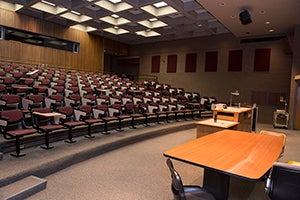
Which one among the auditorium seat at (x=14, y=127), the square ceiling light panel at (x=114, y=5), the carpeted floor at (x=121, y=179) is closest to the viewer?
the carpeted floor at (x=121, y=179)

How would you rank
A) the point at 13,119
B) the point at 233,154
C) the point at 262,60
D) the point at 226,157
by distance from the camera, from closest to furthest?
the point at 226,157
the point at 233,154
the point at 13,119
the point at 262,60

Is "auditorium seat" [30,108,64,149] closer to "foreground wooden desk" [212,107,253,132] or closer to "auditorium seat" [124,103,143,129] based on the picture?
"auditorium seat" [124,103,143,129]

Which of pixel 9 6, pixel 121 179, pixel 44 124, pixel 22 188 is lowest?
pixel 121 179

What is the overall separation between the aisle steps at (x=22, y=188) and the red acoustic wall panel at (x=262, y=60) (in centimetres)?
1096

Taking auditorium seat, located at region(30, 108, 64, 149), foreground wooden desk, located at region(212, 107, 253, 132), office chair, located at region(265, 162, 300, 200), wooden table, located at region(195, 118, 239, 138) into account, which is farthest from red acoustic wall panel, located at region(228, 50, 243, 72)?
office chair, located at region(265, 162, 300, 200)

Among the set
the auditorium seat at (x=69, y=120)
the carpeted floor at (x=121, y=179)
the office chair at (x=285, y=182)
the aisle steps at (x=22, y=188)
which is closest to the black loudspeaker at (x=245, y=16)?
the carpeted floor at (x=121, y=179)

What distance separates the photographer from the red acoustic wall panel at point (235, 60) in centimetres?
1164

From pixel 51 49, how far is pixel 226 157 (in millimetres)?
12453

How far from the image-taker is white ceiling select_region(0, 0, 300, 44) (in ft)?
23.5

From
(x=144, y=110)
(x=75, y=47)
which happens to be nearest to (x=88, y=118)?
(x=144, y=110)

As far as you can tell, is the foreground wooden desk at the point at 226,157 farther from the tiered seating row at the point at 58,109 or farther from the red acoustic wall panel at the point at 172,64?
the red acoustic wall panel at the point at 172,64

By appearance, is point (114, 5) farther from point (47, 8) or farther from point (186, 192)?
point (186, 192)

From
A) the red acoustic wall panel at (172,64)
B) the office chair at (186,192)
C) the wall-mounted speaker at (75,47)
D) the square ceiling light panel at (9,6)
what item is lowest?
the office chair at (186,192)

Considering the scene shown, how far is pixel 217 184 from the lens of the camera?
233 centimetres
